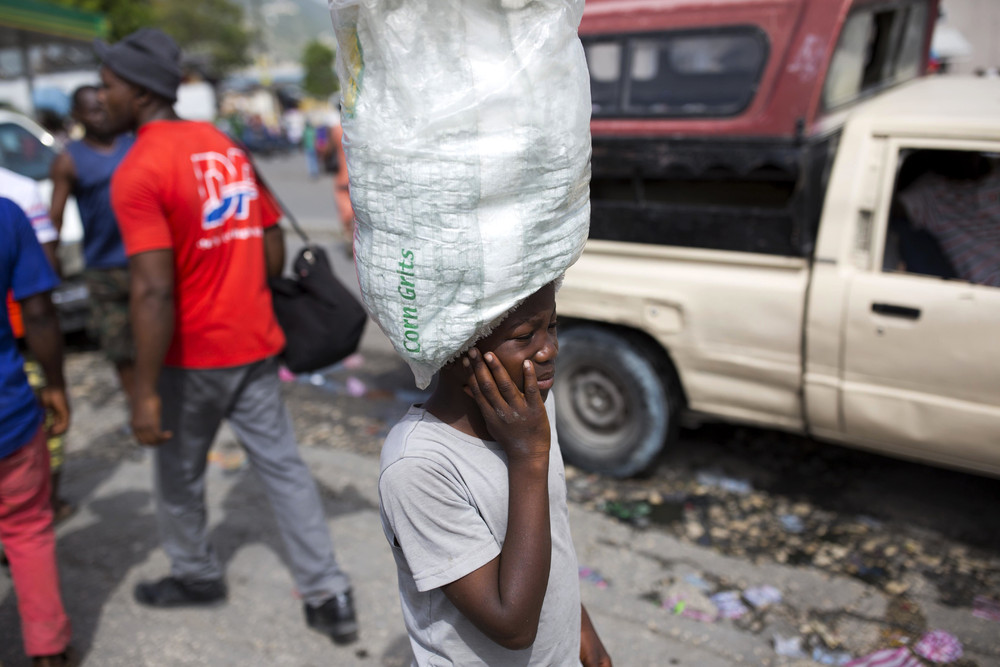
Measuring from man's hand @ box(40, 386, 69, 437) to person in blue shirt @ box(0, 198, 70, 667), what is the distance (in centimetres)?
4

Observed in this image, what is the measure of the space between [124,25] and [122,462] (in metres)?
28.7

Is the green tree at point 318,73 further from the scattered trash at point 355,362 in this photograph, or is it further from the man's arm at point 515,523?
the man's arm at point 515,523

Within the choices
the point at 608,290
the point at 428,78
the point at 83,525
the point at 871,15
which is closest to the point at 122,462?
the point at 83,525

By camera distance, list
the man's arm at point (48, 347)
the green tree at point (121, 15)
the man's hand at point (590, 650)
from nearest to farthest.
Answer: the man's hand at point (590, 650)
the man's arm at point (48, 347)
the green tree at point (121, 15)

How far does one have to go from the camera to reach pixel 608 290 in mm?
3957

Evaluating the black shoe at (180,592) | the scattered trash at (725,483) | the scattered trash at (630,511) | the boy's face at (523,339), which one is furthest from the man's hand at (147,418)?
the scattered trash at (725,483)

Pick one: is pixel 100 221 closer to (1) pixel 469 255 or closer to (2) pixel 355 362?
(2) pixel 355 362

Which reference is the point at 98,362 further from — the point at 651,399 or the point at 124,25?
the point at 124,25

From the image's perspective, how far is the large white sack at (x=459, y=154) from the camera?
114 centimetres

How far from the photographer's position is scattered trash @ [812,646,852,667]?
2.83 meters

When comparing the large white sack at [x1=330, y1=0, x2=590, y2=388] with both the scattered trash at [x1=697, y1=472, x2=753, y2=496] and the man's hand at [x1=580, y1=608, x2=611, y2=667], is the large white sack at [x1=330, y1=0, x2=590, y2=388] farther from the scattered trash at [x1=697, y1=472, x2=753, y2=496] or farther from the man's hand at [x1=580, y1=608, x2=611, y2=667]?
the scattered trash at [x1=697, y1=472, x2=753, y2=496]

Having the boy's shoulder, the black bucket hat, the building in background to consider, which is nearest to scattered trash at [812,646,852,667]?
the boy's shoulder

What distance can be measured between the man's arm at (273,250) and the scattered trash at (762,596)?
2.37 meters

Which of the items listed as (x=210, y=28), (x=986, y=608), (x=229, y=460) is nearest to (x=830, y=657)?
(x=986, y=608)
